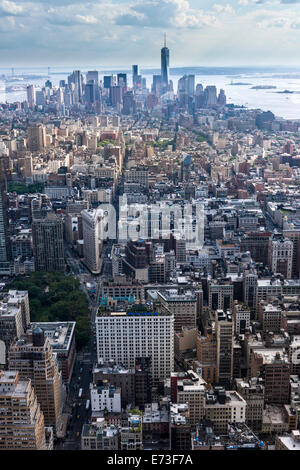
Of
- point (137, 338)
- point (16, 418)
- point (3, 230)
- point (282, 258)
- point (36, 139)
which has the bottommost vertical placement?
point (282, 258)

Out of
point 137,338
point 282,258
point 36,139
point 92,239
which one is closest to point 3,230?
point 92,239

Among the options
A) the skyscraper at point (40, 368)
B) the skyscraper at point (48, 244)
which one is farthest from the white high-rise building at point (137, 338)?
the skyscraper at point (48, 244)

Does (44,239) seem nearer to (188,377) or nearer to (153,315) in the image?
(153,315)

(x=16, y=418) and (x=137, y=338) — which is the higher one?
(x=16, y=418)

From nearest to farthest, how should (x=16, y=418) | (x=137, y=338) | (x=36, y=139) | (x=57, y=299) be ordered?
1. (x=16, y=418)
2. (x=137, y=338)
3. (x=57, y=299)
4. (x=36, y=139)

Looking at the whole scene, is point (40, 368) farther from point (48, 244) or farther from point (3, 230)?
point (3, 230)

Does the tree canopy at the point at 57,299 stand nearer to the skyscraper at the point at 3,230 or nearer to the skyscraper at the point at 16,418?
the skyscraper at the point at 3,230

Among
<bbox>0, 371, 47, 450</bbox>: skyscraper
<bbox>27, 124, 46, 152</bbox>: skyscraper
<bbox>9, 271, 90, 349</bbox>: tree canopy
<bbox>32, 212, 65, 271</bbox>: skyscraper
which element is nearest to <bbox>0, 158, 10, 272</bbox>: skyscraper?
<bbox>32, 212, 65, 271</bbox>: skyscraper

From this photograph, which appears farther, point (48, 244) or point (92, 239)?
point (92, 239)

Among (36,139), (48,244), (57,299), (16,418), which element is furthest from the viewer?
(36,139)

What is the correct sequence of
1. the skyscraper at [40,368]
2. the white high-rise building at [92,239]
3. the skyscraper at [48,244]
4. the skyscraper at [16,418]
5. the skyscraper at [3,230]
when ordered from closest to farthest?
1. the skyscraper at [16,418]
2. the skyscraper at [40,368]
3. the skyscraper at [3,230]
4. the skyscraper at [48,244]
5. the white high-rise building at [92,239]
